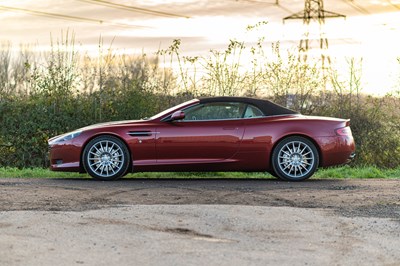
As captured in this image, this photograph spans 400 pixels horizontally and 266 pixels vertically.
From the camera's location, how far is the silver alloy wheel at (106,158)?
14.3m

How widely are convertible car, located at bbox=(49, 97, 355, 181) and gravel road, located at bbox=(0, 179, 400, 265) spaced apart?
111 cm

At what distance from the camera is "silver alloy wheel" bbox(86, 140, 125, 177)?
14.3 metres

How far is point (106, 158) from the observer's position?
1431 centimetres

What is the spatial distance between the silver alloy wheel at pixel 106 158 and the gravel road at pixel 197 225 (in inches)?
40.2

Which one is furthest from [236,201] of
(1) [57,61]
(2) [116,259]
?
(1) [57,61]

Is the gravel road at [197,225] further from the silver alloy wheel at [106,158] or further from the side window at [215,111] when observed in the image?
the side window at [215,111]

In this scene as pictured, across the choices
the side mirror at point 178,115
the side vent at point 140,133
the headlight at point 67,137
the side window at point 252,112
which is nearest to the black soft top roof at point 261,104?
the side window at point 252,112

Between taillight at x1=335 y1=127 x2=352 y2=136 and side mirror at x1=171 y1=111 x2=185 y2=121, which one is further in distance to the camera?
taillight at x1=335 y1=127 x2=352 y2=136

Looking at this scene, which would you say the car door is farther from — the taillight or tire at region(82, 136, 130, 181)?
the taillight

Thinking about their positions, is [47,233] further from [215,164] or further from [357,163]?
[357,163]

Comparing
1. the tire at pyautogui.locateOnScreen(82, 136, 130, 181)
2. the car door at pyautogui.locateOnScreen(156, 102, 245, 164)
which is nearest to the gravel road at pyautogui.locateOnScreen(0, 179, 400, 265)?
the tire at pyautogui.locateOnScreen(82, 136, 130, 181)

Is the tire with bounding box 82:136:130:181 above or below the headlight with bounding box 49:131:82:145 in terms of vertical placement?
below

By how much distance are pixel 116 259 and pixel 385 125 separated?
12.8 meters

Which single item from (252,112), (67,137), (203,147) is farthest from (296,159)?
(67,137)
